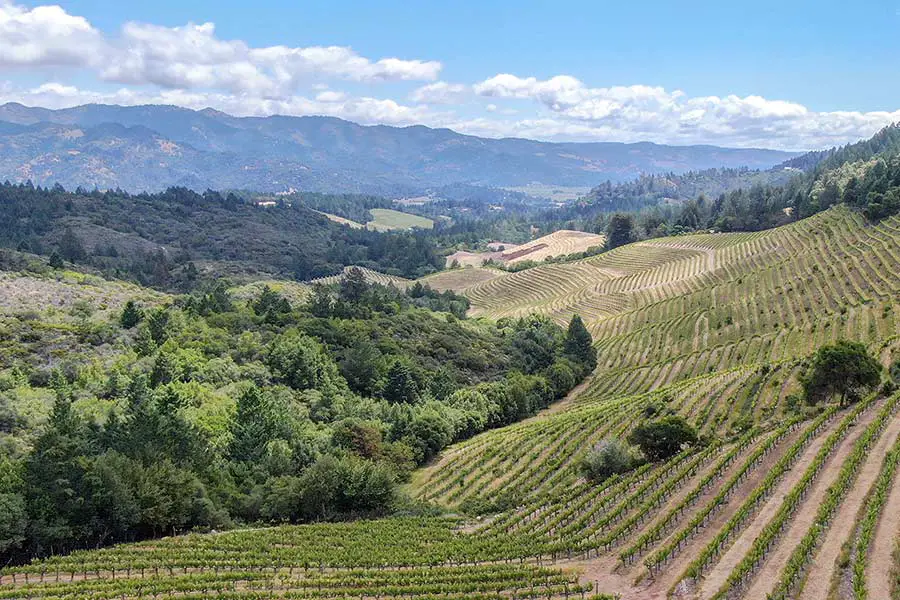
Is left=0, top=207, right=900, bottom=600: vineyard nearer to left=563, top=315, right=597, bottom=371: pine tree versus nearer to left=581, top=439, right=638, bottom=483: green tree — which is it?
left=581, top=439, right=638, bottom=483: green tree

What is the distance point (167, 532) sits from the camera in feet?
146

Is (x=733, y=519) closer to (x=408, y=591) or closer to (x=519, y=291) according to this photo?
(x=408, y=591)

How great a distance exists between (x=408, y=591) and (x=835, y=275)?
85.4 metres

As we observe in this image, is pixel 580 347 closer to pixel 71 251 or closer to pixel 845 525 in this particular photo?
pixel 845 525

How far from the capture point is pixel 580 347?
104 meters

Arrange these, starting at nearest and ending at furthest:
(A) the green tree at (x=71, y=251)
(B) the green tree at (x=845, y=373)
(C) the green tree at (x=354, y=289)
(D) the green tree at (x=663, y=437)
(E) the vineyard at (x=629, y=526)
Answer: (E) the vineyard at (x=629, y=526)
(D) the green tree at (x=663, y=437)
(B) the green tree at (x=845, y=373)
(C) the green tree at (x=354, y=289)
(A) the green tree at (x=71, y=251)

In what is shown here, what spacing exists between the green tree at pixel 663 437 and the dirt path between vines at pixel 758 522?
7.89 m

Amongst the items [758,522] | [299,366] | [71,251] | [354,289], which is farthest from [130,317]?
[71,251]

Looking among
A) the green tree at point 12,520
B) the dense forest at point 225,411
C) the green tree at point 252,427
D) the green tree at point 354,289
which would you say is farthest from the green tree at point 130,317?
the green tree at point 354,289

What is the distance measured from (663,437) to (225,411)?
36.0 m

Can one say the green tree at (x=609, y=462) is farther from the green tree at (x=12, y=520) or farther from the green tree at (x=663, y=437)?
the green tree at (x=12, y=520)

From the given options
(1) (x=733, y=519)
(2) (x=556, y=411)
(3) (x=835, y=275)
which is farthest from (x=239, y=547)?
(3) (x=835, y=275)

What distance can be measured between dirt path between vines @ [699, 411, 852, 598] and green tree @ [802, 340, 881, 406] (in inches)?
225

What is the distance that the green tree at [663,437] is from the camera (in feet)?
161
